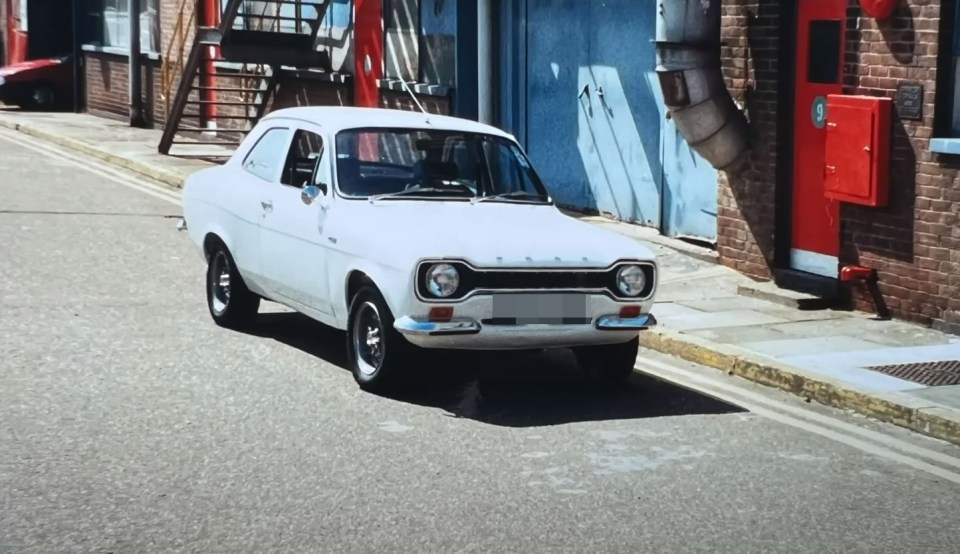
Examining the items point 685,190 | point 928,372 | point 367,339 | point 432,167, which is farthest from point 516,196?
point 685,190

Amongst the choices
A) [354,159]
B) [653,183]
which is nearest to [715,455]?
[354,159]

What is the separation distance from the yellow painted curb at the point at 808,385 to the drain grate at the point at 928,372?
21.2 inches

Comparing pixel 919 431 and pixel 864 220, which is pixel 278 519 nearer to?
pixel 919 431

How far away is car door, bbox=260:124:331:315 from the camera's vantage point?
9.71 m

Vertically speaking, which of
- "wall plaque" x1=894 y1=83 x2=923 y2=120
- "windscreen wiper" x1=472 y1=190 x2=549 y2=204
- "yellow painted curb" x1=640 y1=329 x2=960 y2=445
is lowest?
"yellow painted curb" x1=640 y1=329 x2=960 y2=445

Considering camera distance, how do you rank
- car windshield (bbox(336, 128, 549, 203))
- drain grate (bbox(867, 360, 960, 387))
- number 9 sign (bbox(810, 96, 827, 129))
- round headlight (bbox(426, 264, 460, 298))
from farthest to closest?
number 9 sign (bbox(810, 96, 827, 129)) → car windshield (bbox(336, 128, 549, 203)) → drain grate (bbox(867, 360, 960, 387)) → round headlight (bbox(426, 264, 460, 298))

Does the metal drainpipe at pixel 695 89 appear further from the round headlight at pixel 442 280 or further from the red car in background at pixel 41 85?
the red car in background at pixel 41 85

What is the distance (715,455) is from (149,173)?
14827mm

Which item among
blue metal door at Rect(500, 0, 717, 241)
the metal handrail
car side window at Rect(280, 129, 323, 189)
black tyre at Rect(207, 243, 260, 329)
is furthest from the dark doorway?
car side window at Rect(280, 129, 323, 189)

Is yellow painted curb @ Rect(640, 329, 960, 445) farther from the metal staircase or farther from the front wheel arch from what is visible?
the metal staircase

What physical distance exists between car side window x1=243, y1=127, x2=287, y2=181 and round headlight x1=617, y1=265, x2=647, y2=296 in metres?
2.56

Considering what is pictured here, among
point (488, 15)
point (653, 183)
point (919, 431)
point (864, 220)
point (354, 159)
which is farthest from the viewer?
point (488, 15)

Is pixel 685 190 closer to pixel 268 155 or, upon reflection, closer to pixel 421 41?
pixel 268 155

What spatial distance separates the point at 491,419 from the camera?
865 centimetres
